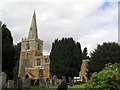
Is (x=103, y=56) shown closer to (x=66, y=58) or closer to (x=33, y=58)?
(x=66, y=58)

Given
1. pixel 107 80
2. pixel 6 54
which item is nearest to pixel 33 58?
pixel 6 54

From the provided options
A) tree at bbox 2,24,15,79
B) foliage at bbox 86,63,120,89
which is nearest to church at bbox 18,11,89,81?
tree at bbox 2,24,15,79

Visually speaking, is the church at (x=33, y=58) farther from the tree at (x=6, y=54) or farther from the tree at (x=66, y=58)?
the tree at (x=6, y=54)

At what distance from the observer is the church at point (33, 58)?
61.6m

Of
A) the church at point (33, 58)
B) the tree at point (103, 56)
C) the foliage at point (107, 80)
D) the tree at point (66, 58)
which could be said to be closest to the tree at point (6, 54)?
the tree at point (66, 58)

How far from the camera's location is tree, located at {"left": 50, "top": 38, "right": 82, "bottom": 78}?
3638 cm

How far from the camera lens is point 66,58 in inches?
1478

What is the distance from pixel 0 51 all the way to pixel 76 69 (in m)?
17.8

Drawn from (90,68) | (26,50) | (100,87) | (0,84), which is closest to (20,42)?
(26,50)

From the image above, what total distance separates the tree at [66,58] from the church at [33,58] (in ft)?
Answer: 72.2

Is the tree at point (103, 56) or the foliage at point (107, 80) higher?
the tree at point (103, 56)

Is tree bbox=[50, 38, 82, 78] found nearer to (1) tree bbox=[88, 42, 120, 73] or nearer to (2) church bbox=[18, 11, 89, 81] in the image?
(1) tree bbox=[88, 42, 120, 73]

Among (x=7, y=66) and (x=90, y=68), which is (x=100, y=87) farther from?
(x=90, y=68)

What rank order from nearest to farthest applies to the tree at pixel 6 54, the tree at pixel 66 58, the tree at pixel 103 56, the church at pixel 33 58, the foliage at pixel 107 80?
1. the foliage at pixel 107 80
2. the tree at pixel 6 54
3. the tree at pixel 103 56
4. the tree at pixel 66 58
5. the church at pixel 33 58
